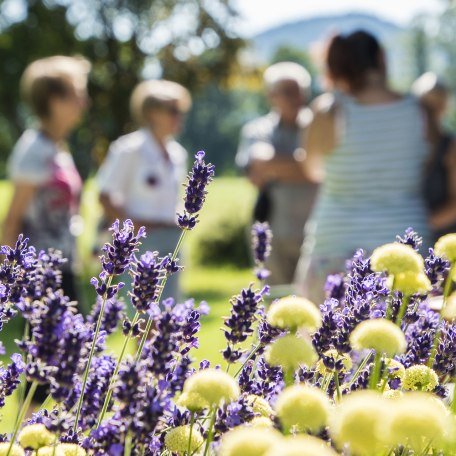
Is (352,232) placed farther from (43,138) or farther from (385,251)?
(385,251)

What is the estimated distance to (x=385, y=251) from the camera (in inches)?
37.8

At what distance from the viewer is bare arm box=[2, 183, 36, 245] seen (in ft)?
12.9

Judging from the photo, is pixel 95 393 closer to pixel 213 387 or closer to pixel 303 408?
pixel 213 387

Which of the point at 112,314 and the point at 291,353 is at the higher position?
the point at 112,314

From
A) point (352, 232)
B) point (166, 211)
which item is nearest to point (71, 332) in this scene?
point (352, 232)

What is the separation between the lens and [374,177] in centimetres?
328

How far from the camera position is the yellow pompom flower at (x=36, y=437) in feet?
3.08

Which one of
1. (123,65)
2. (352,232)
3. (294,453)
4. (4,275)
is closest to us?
(294,453)

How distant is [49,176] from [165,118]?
0.97 m

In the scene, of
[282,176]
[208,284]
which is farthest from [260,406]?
[208,284]

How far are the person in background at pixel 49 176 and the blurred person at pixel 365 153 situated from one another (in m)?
1.37

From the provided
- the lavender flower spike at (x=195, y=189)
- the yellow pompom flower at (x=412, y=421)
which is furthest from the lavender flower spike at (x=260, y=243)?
the yellow pompom flower at (x=412, y=421)

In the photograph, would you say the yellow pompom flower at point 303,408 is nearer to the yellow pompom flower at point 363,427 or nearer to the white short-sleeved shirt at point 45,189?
the yellow pompom flower at point 363,427

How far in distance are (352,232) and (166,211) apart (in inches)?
61.3
